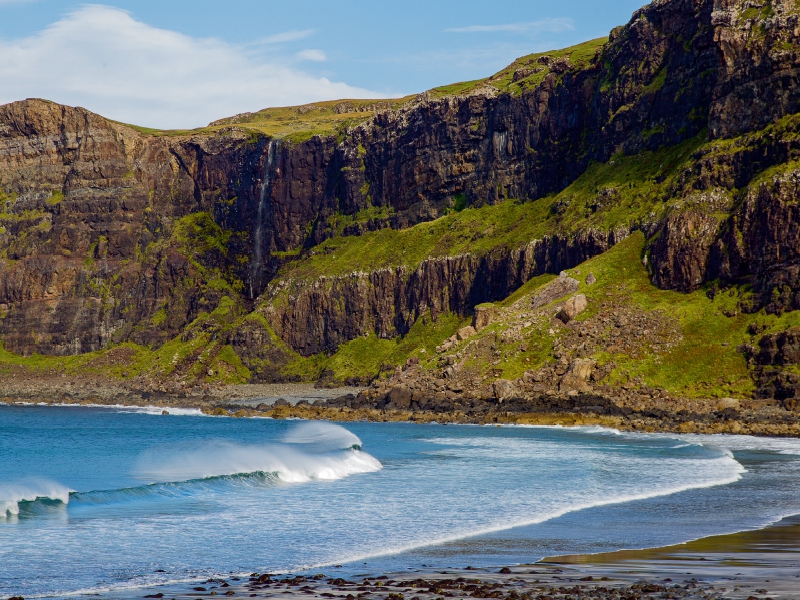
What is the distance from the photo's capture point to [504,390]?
103 meters

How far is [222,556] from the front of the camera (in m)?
23.0

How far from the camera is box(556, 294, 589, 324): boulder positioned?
4318 inches

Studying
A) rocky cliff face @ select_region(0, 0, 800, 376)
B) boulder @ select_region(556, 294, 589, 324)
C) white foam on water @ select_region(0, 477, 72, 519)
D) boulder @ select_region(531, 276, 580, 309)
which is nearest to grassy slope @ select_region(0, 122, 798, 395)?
boulder @ select_region(556, 294, 589, 324)

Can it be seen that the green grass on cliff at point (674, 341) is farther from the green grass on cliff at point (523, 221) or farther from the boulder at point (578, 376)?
the green grass on cliff at point (523, 221)

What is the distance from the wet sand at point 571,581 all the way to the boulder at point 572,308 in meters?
86.7

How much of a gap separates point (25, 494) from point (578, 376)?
7579 cm

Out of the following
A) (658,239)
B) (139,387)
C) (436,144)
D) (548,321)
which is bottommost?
(139,387)

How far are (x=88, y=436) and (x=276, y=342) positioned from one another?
9805cm

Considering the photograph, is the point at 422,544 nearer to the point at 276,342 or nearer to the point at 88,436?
the point at 88,436

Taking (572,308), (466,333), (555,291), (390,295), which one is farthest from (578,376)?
(390,295)

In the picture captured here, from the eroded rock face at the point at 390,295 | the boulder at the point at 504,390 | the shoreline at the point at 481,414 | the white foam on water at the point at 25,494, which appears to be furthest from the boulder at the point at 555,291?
the white foam on water at the point at 25,494

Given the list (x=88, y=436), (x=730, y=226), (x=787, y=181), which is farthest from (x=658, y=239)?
(x=88, y=436)

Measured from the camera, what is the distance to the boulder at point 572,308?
10969 cm

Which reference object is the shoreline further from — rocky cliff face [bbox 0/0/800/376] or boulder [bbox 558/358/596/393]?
rocky cliff face [bbox 0/0/800/376]
